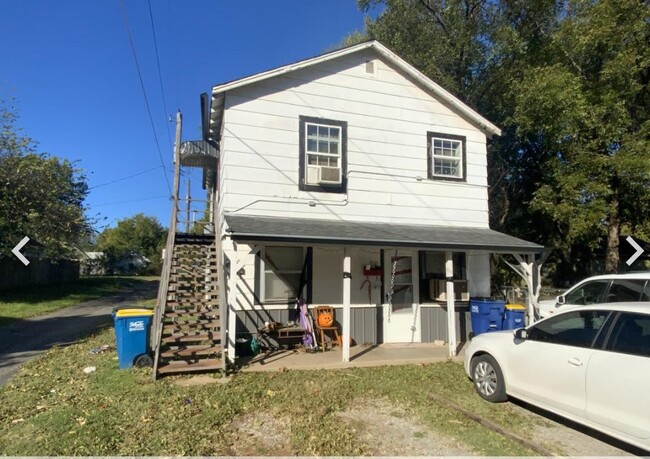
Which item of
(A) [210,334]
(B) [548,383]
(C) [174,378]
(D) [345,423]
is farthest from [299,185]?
(B) [548,383]

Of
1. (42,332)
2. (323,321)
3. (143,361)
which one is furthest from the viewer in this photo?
(42,332)

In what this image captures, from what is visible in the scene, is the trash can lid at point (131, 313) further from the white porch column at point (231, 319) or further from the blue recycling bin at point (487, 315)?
the blue recycling bin at point (487, 315)

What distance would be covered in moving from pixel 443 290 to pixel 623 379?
6.31 metres

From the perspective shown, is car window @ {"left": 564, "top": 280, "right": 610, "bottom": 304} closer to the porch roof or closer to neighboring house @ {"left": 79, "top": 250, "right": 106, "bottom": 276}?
the porch roof

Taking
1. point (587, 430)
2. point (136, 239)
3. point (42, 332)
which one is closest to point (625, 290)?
point (587, 430)

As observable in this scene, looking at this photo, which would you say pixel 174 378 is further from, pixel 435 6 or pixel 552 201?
pixel 435 6

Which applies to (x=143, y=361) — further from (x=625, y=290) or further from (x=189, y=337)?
(x=625, y=290)

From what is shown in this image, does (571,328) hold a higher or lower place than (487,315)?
higher

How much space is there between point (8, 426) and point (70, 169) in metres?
21.7

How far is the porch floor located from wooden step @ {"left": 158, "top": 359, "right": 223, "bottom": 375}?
0.57 metres

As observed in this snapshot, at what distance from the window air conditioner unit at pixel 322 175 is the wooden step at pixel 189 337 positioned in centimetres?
422

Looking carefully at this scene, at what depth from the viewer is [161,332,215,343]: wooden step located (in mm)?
7328

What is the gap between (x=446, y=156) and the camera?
451 inches

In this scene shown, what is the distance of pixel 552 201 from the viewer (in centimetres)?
1591
